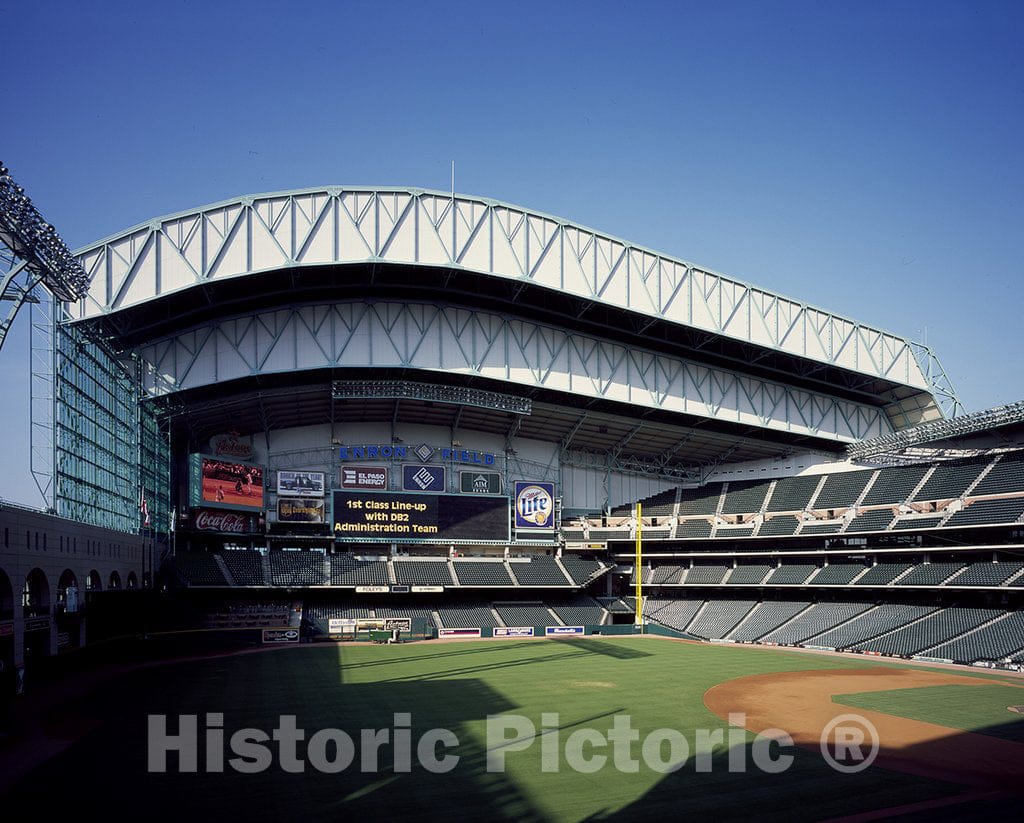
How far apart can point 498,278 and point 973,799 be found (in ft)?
134

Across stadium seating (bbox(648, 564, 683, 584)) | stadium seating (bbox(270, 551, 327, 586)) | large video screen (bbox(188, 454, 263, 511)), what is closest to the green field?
stadium seating (bbox(270, 551, 327, 586))

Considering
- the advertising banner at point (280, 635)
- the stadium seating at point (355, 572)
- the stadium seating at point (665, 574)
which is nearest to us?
the advertising banner at point (280, 635)

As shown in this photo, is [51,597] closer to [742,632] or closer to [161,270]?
[161,270]

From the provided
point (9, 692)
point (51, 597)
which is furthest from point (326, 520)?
point (9, 692)

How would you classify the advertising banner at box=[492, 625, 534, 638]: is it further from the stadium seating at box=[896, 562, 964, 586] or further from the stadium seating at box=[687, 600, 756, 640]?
the stadium seating at box=[896, 562, 964, 586]

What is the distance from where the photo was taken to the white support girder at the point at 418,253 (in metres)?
48.2

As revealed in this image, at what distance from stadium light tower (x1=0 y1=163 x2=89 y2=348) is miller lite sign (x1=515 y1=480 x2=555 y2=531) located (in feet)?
138

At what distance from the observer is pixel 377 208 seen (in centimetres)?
5138

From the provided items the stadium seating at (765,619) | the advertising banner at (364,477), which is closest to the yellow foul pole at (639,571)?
the stadium seating at (765,619)

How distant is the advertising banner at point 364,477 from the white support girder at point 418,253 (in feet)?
72.8

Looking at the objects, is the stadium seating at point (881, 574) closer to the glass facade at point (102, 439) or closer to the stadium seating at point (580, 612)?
the stadium seating at point (580, 612)

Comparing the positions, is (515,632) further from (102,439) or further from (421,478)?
(102,439)

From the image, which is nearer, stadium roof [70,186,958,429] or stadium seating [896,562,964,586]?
stadium roof [70,186,958,429]

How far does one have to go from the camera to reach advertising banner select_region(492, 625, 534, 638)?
6380 centimetres
